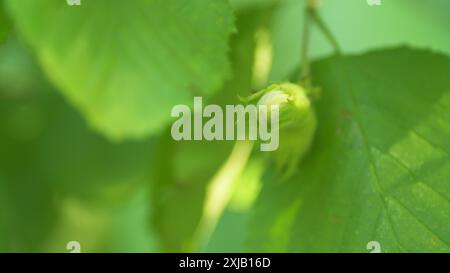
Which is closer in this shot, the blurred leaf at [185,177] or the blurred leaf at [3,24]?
the blurred leaf at [3,24]

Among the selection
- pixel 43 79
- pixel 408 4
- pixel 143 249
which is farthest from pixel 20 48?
pixel 408 4

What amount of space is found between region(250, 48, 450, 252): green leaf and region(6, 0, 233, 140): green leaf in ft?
0.43

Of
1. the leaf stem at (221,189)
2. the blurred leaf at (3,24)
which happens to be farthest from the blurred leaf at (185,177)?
the blurred leaf at (3,24)

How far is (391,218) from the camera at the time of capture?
0.75m

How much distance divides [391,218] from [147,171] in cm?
49

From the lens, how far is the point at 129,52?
0.91 metres

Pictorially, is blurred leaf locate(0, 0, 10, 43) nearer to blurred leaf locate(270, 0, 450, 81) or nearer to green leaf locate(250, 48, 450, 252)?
green leaf locate(250, 48, 450, 252)

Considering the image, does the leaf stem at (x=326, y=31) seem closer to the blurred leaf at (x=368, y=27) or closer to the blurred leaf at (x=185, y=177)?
the blurred leaf at (x=185, y=177)

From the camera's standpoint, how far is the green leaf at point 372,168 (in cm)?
75

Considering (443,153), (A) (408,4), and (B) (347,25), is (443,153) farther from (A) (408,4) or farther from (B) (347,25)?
(B) (347,25)

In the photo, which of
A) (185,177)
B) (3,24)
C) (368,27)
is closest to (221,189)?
(185,177)

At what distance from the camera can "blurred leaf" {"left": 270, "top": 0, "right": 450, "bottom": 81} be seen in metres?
1.39

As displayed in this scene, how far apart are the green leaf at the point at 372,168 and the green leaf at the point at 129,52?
131 millimetres

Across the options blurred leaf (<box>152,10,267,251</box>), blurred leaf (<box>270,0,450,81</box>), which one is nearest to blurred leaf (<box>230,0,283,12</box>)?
blurred leaf (<box>152,10,267,251</box>)
